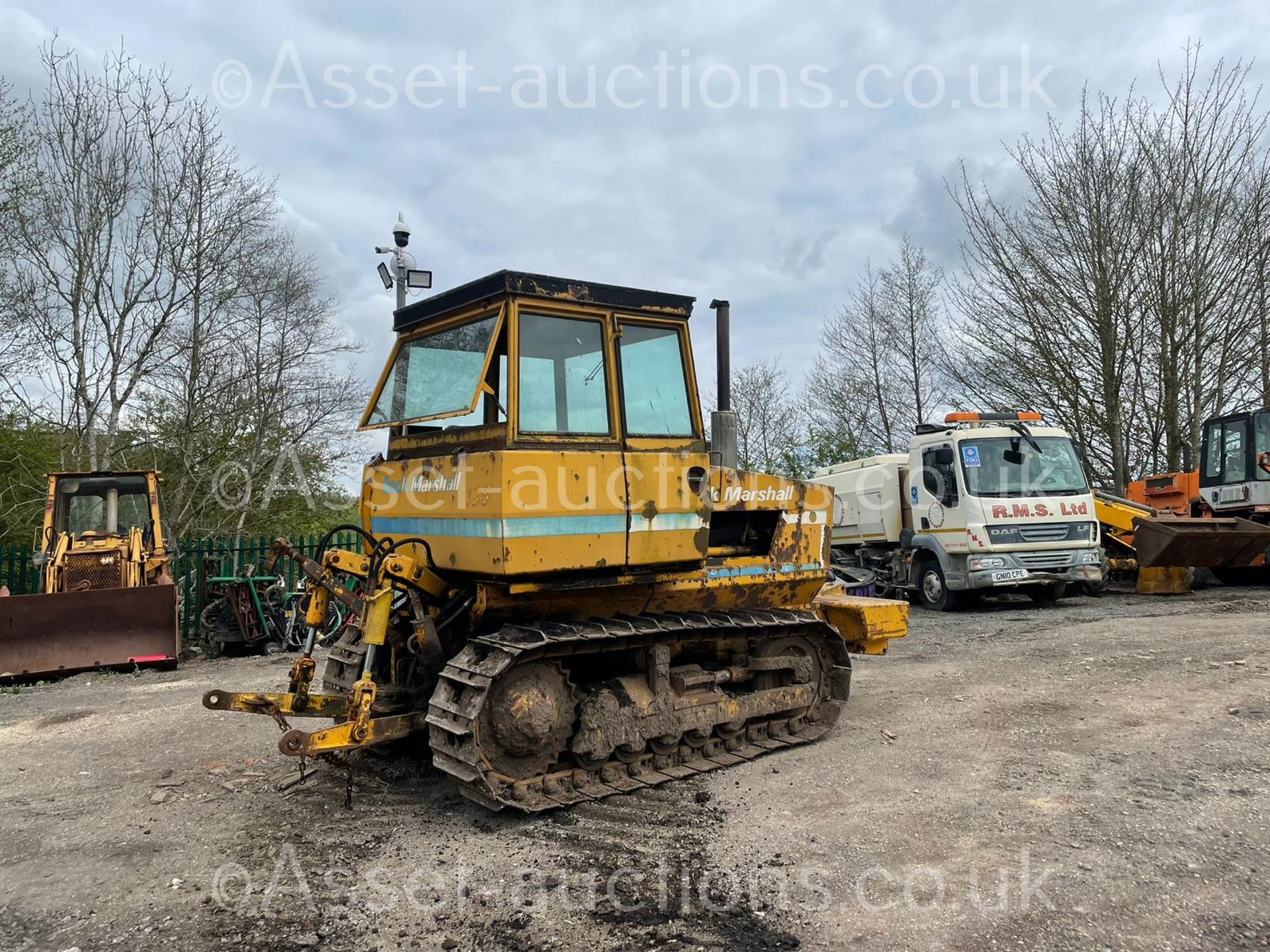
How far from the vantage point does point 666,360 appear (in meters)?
5.15

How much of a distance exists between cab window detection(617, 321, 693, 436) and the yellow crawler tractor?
1 centimetres

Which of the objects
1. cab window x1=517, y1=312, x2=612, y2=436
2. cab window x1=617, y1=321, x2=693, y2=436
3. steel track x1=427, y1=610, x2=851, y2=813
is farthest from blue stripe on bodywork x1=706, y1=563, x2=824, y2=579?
cab window x1=517, y1=312, x2=612, y2=436

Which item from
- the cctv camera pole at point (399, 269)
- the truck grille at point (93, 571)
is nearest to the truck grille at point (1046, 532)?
the cctv camera pole at point (399, 269)

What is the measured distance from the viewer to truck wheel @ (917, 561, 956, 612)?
12.3m

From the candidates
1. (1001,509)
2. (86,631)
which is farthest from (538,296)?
(1001,509)

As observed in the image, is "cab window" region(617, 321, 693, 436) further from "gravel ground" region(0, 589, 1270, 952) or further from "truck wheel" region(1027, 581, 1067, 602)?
"truck wheel" region(1027, 581, 1067, 602)

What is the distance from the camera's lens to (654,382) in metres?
5.04

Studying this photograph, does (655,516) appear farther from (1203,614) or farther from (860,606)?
(1203,614)

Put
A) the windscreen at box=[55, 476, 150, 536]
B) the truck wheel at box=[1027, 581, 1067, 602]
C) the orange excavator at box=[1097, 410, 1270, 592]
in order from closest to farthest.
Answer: the windscreen at box=[55, 476, 150, 536]
the orange excavator at box=[1097, 410, 1270, 592]
the truck wheel at box=[1027, 581, 1067, 602]

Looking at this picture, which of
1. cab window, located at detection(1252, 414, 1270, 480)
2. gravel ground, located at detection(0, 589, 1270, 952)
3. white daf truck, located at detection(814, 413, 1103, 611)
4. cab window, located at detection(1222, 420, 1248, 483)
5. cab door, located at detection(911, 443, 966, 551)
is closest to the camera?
gravel ground, located at detection(0, 589, 1270, 952)

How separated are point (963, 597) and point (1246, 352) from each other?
30.6 feet

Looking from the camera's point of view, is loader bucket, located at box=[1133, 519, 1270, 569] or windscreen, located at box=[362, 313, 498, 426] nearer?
windscreen, located at box=[362, 313, 498, 426]

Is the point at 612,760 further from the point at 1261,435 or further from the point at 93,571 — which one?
the point at 1261,435

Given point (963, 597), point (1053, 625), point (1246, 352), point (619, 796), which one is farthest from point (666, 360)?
point (1246, 352)
